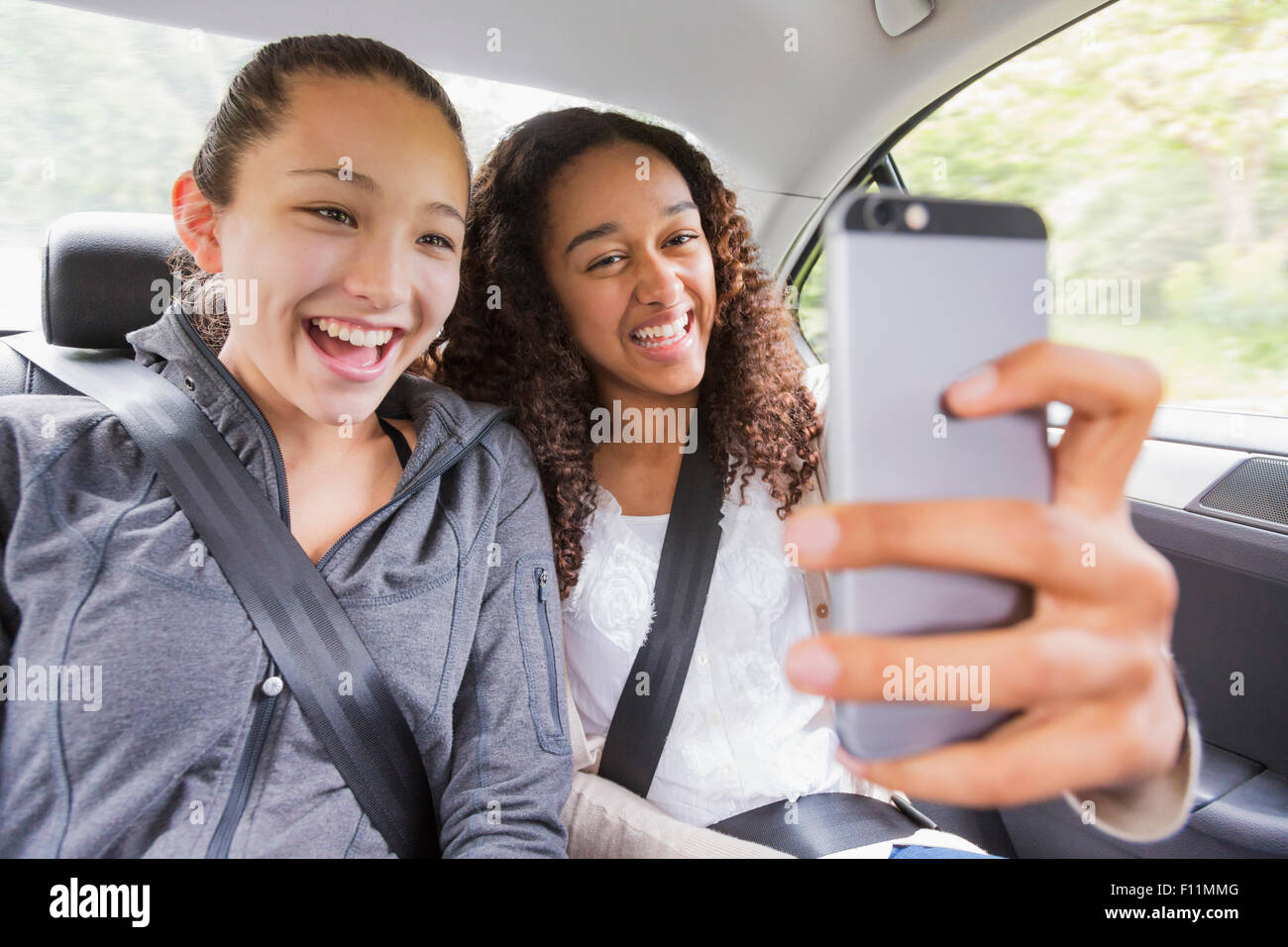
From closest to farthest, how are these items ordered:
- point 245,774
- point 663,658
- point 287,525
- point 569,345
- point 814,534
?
point 814,534
point 245,774
point 287,525
point 663,658
point 569,345

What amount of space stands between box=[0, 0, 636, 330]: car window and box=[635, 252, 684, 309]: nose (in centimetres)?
35

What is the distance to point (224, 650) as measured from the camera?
2.98ft

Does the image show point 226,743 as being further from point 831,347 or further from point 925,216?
point 925,216

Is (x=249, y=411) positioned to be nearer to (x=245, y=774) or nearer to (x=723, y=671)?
(x=245, y=774)

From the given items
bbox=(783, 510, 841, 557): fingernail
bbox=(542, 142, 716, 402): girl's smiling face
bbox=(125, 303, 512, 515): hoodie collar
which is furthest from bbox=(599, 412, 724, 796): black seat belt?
bbox=(783, 510, 841, 557): fingernail

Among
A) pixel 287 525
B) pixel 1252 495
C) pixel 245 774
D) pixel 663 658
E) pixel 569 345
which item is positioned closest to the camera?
pixel 245 774

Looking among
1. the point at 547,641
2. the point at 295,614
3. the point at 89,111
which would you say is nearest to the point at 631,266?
the point at 547,641

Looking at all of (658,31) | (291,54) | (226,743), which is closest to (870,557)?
(226,743)

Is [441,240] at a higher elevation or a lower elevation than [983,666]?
higher

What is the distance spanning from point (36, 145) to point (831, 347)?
4.67 ft

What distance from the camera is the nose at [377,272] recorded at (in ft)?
3.18

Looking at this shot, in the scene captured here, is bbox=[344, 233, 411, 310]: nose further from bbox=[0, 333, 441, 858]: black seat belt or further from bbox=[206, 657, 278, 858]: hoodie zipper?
bbox=[206, 657, 278, 858]: hoodie zipper

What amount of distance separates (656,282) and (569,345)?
0.19m

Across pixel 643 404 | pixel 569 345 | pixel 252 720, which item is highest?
pixel 569 345
